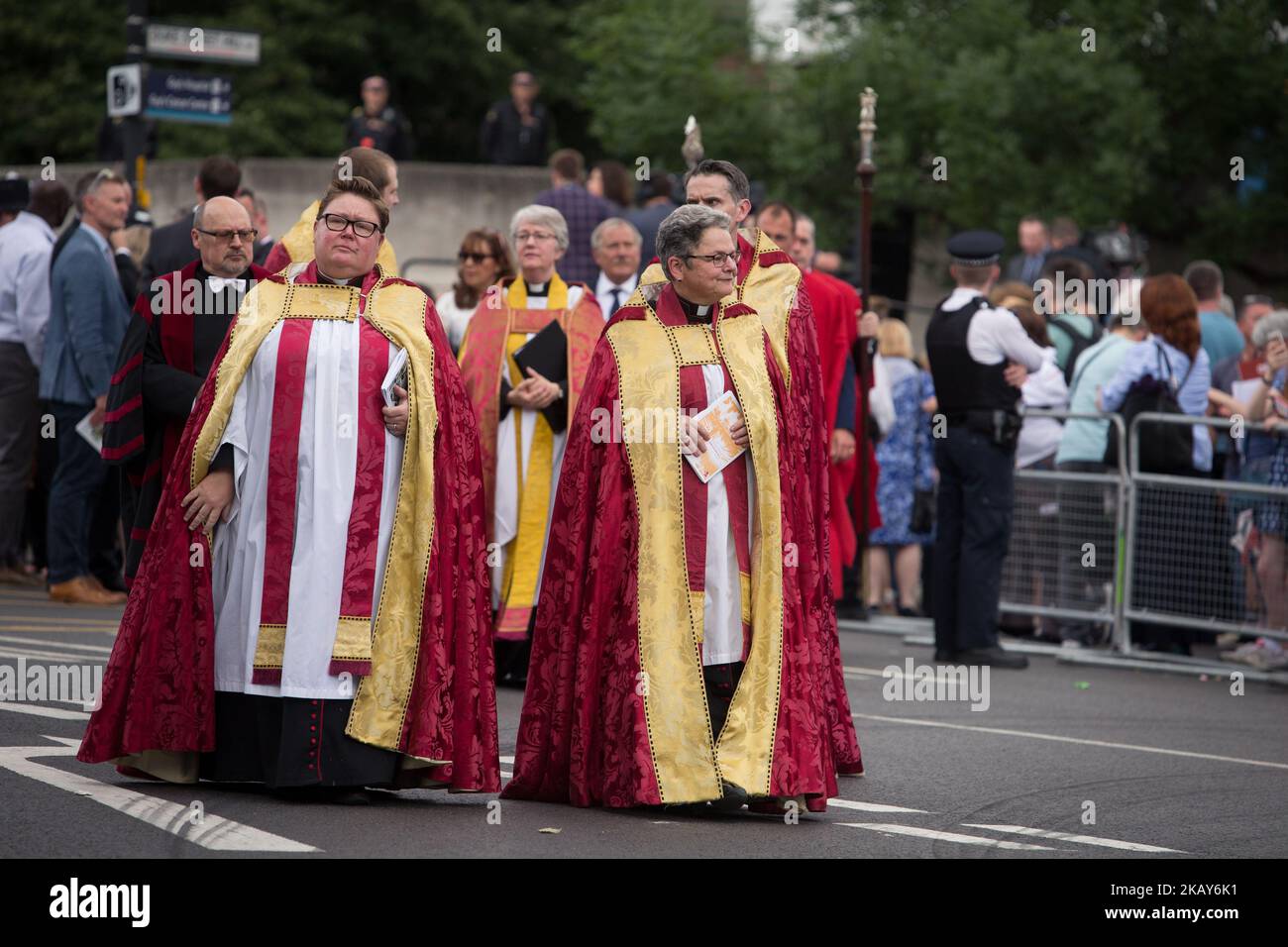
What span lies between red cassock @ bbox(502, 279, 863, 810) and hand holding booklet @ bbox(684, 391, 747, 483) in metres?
0.05

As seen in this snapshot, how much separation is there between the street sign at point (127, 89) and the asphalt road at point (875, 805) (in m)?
6.11

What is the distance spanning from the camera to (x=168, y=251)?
12508 mm

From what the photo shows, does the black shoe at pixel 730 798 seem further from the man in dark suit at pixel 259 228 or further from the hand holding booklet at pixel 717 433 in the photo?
the man in dark suit at pixel 259 228

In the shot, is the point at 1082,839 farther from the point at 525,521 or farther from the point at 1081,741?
the point at 525,521

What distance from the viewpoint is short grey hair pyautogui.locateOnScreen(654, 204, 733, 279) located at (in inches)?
313

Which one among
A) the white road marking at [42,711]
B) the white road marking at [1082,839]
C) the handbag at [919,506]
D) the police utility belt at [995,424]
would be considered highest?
the police utility belt at [995,424]

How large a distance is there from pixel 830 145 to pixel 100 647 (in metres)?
15.5

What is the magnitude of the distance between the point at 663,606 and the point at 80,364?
6386 mm

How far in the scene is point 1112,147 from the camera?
78.8 ft

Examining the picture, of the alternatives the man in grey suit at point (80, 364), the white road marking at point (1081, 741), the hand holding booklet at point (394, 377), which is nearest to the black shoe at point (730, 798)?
the hand holding booklet at point (394, 377)

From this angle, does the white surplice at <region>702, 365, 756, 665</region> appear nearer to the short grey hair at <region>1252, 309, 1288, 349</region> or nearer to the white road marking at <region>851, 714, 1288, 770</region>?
the white road marking at <region>851, 714, 1288, 770</region>

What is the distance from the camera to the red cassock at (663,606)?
774 cm

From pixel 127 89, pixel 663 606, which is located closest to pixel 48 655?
pixel 663 606

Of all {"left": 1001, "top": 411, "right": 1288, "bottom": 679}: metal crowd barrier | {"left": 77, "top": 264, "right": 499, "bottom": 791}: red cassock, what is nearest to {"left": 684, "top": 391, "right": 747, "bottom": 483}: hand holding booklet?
{"left": 77, "top": 264, "right": 499, "bottom": 791}: red cassock
